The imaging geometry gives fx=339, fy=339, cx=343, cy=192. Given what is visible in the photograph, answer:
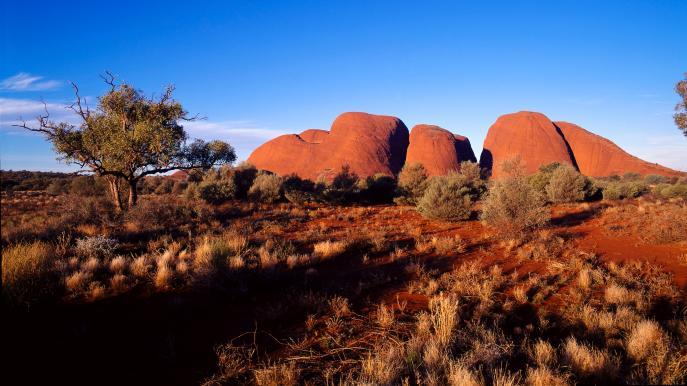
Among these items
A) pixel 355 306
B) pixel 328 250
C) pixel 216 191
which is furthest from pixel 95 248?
pixel 216 191

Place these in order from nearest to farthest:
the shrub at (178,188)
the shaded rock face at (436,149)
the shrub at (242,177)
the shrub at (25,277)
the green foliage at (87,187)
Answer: the shrub at (25,277)
the green foliage at (87,187)
the shrub at (242,177)
the shrub at (178,188)
the shaded rock face at (436,149)

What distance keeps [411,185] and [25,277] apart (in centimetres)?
2016

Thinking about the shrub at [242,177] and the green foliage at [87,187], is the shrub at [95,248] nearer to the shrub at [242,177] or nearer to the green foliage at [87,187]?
the shrub at [242,177]

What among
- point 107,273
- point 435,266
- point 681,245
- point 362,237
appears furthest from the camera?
point 362,237

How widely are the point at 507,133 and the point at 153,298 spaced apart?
220 feet

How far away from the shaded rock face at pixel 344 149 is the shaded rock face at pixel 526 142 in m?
15.9

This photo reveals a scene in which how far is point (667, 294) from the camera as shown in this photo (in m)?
5.59

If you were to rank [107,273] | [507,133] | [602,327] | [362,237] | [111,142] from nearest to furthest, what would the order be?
[602,327]
[107,273]
[362,237]
[111,142]
[507,133]

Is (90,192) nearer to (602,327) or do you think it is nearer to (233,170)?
(233,170)

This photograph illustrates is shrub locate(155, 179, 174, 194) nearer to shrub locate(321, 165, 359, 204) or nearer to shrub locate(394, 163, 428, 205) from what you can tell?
shrub locate(321, 165, 359, 204)

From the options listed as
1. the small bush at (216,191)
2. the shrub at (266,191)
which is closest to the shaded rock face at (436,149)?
the shrub at (266,191)

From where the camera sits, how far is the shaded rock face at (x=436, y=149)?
5803 cm

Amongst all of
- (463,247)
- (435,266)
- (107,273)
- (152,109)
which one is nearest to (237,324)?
(107,273)

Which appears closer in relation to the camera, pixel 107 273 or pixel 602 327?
pixel 602 327
